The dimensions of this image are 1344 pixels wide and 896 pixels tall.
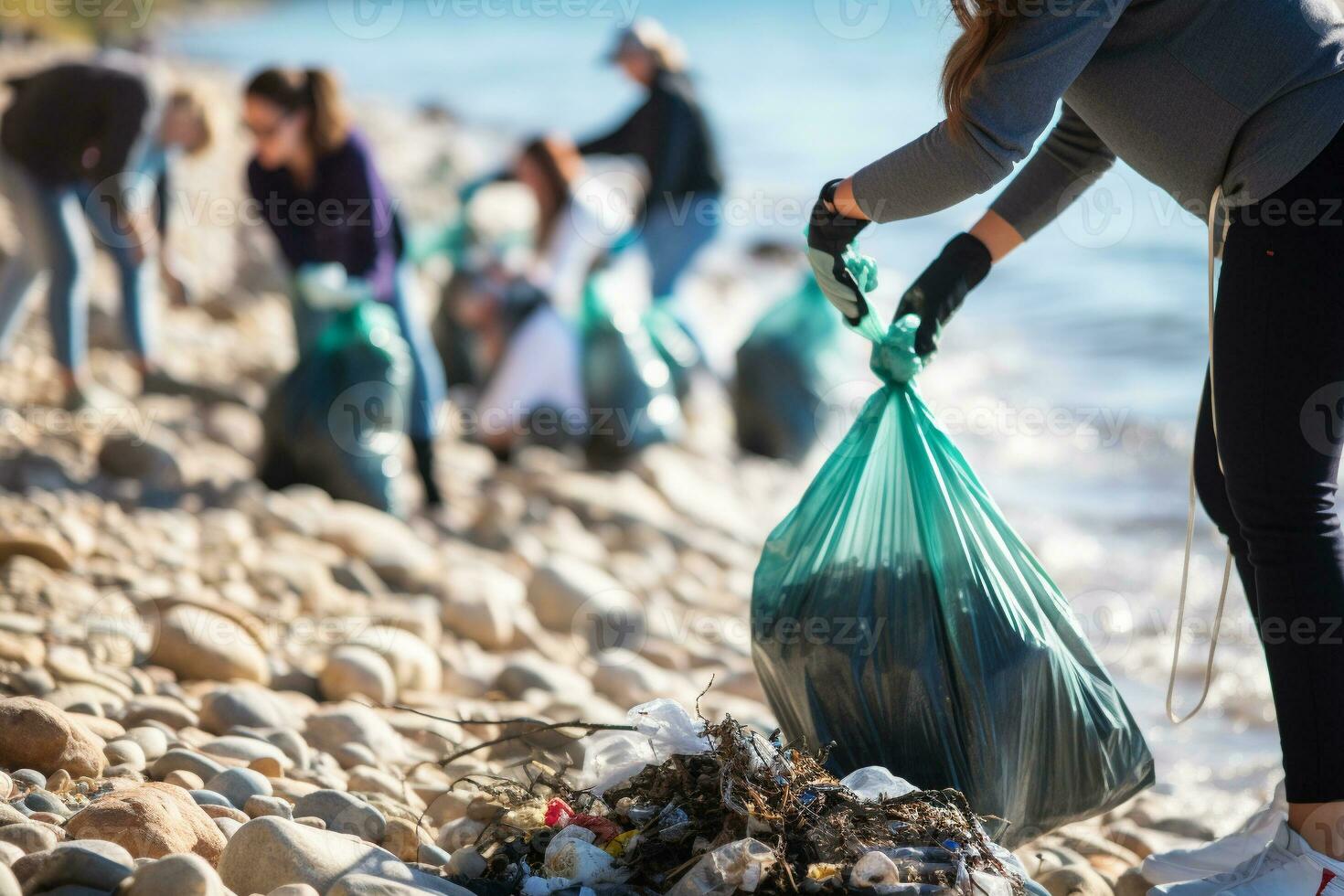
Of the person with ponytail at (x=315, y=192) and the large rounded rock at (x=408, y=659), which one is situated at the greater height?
the person with ponytail at (x=315, y=192)

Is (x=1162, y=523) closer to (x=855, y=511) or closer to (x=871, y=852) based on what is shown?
(x=855, y=511)

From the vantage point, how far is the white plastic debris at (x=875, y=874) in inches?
58.6

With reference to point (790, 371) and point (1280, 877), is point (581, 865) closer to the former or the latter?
point (1280, 877)

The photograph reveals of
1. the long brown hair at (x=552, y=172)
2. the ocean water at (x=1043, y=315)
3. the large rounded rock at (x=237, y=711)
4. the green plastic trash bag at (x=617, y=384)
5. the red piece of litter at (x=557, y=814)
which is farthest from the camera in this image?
the long brown hair at (x=552, y=172)

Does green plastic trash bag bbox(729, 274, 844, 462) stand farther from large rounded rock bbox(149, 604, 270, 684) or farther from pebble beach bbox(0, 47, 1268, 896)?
large rounded rock bbox(149, 604, 270, 684)

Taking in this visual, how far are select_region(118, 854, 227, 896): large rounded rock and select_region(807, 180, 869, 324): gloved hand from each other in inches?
40.7

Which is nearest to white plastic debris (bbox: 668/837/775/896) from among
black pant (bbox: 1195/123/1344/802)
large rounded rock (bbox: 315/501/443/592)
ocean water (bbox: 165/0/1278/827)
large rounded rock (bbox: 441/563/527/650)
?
black pant (bbox: 1195/123/1344/802)

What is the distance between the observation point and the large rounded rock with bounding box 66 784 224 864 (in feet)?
5.23

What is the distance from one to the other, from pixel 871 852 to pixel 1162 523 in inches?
134

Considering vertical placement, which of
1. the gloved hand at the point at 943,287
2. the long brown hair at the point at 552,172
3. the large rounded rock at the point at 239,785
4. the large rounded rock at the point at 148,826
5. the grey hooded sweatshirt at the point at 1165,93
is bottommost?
the large rounded rock at the point at 239,785

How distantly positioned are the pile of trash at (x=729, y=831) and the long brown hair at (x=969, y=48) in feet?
2.61

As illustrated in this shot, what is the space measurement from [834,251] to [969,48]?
0.33 m

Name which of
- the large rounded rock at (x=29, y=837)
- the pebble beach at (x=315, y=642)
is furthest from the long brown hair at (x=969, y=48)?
the large rounded rock at (x=29, y=837)

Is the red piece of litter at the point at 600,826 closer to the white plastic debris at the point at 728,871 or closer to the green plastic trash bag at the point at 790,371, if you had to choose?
the white plastic debris at the point at 728,871
